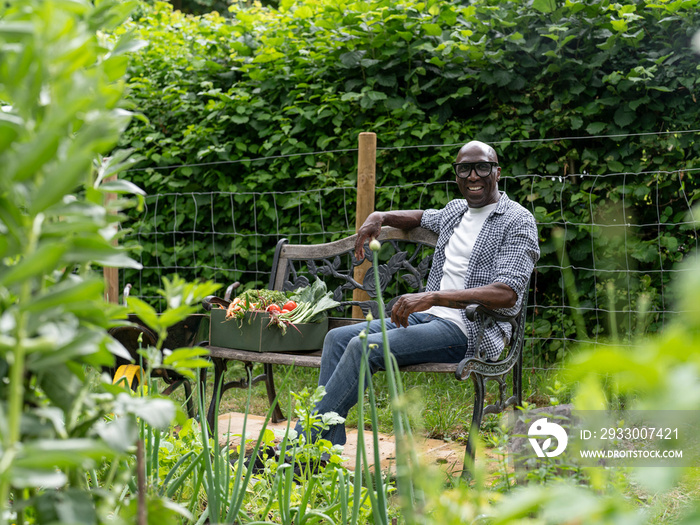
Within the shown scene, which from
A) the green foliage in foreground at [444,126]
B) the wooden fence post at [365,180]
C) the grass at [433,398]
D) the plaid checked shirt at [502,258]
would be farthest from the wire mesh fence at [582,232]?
the plaid checked shirt at [502,258]

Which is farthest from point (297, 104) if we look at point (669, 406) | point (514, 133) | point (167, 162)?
point (669, 406)

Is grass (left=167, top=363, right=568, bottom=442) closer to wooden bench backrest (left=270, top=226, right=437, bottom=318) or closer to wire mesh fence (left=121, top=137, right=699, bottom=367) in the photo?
wire mesh fence (left=121, top=137, right=699, bottom=367)

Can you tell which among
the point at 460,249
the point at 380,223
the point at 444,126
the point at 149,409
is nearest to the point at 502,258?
the point at 460,249

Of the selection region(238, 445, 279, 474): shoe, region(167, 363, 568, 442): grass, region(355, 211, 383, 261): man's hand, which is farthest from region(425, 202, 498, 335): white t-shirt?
region(238, 445, 279, 474): shoe

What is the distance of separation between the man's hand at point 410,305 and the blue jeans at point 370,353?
0.05 metres

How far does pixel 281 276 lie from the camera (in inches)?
149

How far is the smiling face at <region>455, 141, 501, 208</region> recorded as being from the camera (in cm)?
313

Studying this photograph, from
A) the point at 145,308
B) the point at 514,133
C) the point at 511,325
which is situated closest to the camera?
the point at 145,308

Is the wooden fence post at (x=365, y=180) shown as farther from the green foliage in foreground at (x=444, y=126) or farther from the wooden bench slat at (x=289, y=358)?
the wooden bench slat at (x=289, y=358)

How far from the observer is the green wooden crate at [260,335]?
2.99 meters

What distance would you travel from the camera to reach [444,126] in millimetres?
4336

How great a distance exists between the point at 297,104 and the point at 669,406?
4.73 m

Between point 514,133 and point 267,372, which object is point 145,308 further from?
point 514,133

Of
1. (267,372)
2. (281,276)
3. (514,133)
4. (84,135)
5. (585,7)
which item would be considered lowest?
(267,372)
